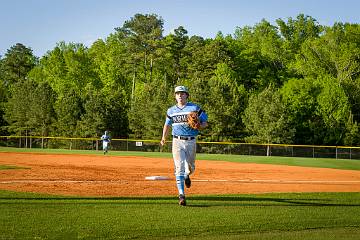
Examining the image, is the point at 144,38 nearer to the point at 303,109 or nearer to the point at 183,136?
the point at 303,109

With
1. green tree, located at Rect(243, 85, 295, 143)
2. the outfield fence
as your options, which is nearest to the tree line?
green tree, located at Rect(243, 85, 295, 143)

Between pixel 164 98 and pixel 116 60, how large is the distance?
65.4 ft

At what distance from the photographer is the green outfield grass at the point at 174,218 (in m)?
5.77

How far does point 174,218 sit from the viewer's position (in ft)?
22.1

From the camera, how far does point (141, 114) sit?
51000 millimetres

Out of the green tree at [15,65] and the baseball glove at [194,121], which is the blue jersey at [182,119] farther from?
the green tree at [15,65]

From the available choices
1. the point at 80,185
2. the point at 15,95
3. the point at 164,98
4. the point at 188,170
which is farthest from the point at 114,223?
the point at 15,95

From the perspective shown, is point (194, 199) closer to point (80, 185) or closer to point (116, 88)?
point (80, 185)

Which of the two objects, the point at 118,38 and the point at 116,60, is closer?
the point at 116,60

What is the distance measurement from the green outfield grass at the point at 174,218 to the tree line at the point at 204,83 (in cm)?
3620

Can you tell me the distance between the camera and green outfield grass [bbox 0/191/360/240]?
18.9 ft

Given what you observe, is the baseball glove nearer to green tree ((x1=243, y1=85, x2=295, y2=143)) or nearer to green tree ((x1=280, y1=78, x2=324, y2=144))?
green tree ((x1=243, y1=85, x2=295, y2=143))

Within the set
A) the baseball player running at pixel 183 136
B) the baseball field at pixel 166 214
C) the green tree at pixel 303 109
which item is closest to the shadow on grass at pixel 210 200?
the baseball field at pixel 166 214

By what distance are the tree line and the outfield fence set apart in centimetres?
343
